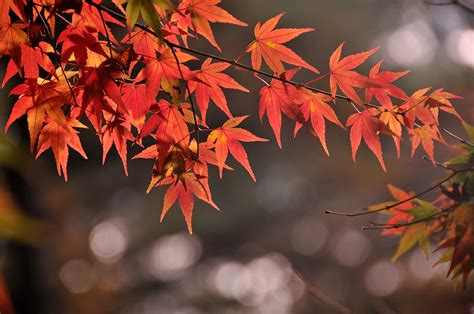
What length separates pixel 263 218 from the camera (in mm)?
6090

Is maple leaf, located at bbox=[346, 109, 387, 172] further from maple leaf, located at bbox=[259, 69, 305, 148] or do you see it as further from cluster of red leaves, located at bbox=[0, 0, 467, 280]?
maple leaf, located at bbox=[259, 69, 305, 148]

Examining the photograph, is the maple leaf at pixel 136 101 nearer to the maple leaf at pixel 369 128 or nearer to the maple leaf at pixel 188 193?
the maple leaf at pixel 188 193

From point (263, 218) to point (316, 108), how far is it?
5145mm

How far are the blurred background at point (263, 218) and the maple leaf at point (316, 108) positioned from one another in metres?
3.66

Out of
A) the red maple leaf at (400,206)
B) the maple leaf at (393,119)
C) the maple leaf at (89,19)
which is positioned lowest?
the red maple leaf at (400,206)

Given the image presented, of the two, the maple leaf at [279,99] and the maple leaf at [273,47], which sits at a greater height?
the maple leaf at [273,47]

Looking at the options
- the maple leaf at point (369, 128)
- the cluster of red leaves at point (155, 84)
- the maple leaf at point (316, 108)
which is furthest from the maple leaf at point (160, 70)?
the maple leaf at point (369, 128)

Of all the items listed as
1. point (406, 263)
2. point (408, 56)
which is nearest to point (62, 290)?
point (406, 263)

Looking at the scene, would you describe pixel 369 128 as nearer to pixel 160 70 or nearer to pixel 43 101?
pixel 160 70

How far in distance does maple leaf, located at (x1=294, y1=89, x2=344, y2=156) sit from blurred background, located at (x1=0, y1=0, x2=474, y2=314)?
144 inches

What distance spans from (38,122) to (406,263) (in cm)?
559

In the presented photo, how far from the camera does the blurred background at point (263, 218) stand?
16.8 ft

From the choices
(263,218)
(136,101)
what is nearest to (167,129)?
(136,101)

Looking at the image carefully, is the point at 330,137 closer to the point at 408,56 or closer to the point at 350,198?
the point at 350,198
